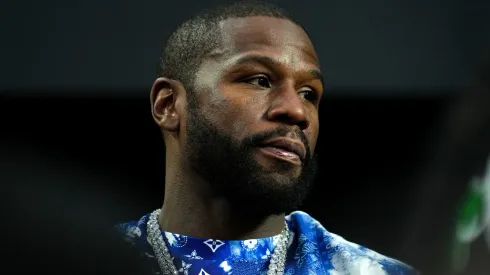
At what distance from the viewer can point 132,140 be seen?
215 centimetres

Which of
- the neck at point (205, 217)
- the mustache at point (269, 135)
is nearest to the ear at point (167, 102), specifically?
the neck at point (205, 217)

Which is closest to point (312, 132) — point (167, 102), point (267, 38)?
point (267, 38)

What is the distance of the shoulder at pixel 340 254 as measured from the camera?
1.44m

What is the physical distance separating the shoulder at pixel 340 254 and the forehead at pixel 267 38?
35cm

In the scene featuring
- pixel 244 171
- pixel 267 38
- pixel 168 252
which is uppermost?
pixel 267 38

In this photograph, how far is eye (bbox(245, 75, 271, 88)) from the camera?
1.41 metres

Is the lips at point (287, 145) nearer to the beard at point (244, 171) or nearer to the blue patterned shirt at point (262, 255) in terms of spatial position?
the beard at point (244, 171)

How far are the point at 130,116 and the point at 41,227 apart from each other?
163cm

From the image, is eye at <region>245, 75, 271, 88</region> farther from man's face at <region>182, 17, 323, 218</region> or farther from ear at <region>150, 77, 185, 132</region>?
ear at <region>150, 77, 185, 132</region>

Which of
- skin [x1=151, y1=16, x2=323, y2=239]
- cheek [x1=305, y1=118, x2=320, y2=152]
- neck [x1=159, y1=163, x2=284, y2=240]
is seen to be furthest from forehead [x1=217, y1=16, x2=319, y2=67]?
neck [x1=159, y1=163, x2=284, y2=240]

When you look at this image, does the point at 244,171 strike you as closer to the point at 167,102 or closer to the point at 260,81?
the point at 260,81

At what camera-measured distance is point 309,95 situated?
147 cm

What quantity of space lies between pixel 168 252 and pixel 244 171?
22cm

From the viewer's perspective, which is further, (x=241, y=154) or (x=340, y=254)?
(x=340, y=254)
